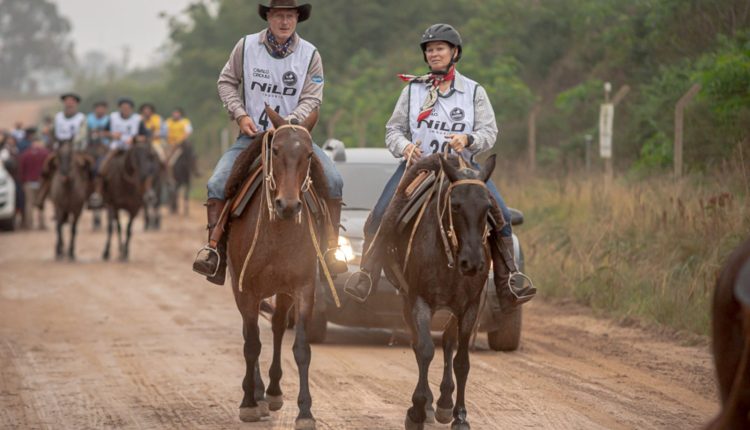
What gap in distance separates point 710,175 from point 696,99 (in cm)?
138

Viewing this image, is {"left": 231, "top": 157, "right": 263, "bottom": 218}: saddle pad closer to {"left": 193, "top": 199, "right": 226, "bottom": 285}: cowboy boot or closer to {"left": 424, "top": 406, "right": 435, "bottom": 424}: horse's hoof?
{"left": 193, "top": 199, "right": 226, "bottom": 285}: cowboy boot

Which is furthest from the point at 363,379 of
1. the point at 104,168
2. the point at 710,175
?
the point at 104,168

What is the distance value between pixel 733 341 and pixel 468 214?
11.5 ft

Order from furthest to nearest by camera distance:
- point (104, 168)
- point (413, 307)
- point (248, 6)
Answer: point (248, 6) → point (104, 168) → point (413, 307)

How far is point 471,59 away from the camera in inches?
1200

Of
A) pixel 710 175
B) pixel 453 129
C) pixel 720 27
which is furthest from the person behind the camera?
pixel 720 27

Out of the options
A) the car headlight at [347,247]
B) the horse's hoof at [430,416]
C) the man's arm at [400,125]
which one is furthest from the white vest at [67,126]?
the horse's hoof at [430,416]

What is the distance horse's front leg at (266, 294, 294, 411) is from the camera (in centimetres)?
991

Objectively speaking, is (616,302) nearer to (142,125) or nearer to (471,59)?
(142,125)

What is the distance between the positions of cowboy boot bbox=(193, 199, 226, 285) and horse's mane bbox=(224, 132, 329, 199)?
15 cm

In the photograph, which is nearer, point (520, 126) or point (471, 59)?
point (520, 126)

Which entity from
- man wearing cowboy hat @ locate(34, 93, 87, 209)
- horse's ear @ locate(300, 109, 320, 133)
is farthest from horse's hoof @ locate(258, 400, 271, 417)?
man wearing cowboy hat @ locate(34, 93, 87, 209)

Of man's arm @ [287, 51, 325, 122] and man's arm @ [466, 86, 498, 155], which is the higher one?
man's arm @ [287, 51, 325, 122]

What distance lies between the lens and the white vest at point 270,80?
10.4 m
